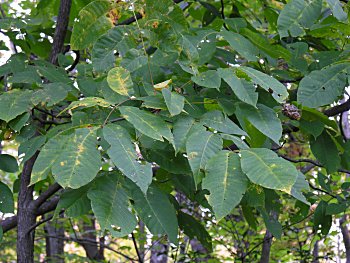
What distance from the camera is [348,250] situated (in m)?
3.52

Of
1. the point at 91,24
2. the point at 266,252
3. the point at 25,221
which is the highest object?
the point at 91,24

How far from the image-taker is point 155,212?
59.1 inches

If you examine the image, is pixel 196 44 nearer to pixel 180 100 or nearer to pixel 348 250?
pixel 180 100

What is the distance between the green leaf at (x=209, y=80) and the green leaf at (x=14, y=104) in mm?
611

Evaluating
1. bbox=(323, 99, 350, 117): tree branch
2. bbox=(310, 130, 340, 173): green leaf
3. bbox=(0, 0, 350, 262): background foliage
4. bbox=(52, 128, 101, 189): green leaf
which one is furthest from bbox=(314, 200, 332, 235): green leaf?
bbox=(52, 128, 101, 189): green leaf

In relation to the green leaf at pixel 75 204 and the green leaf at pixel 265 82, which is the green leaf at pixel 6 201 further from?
the green leaf at pixel 265 82

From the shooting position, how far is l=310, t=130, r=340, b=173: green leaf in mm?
2246

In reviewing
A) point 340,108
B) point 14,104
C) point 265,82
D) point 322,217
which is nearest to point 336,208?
point 322,217

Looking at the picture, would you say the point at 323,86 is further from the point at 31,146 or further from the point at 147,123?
the point at 31,146

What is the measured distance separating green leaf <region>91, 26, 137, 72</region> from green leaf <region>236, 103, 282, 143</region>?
0.44m

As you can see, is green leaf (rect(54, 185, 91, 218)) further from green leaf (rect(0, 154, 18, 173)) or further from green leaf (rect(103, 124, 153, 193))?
green leaf (rect(0, 154, 18, 173))

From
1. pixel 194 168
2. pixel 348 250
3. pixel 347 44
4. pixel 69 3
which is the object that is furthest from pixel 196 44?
pixel 348 250

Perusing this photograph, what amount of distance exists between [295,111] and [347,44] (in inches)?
13.1

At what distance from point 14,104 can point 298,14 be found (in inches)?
39.4
